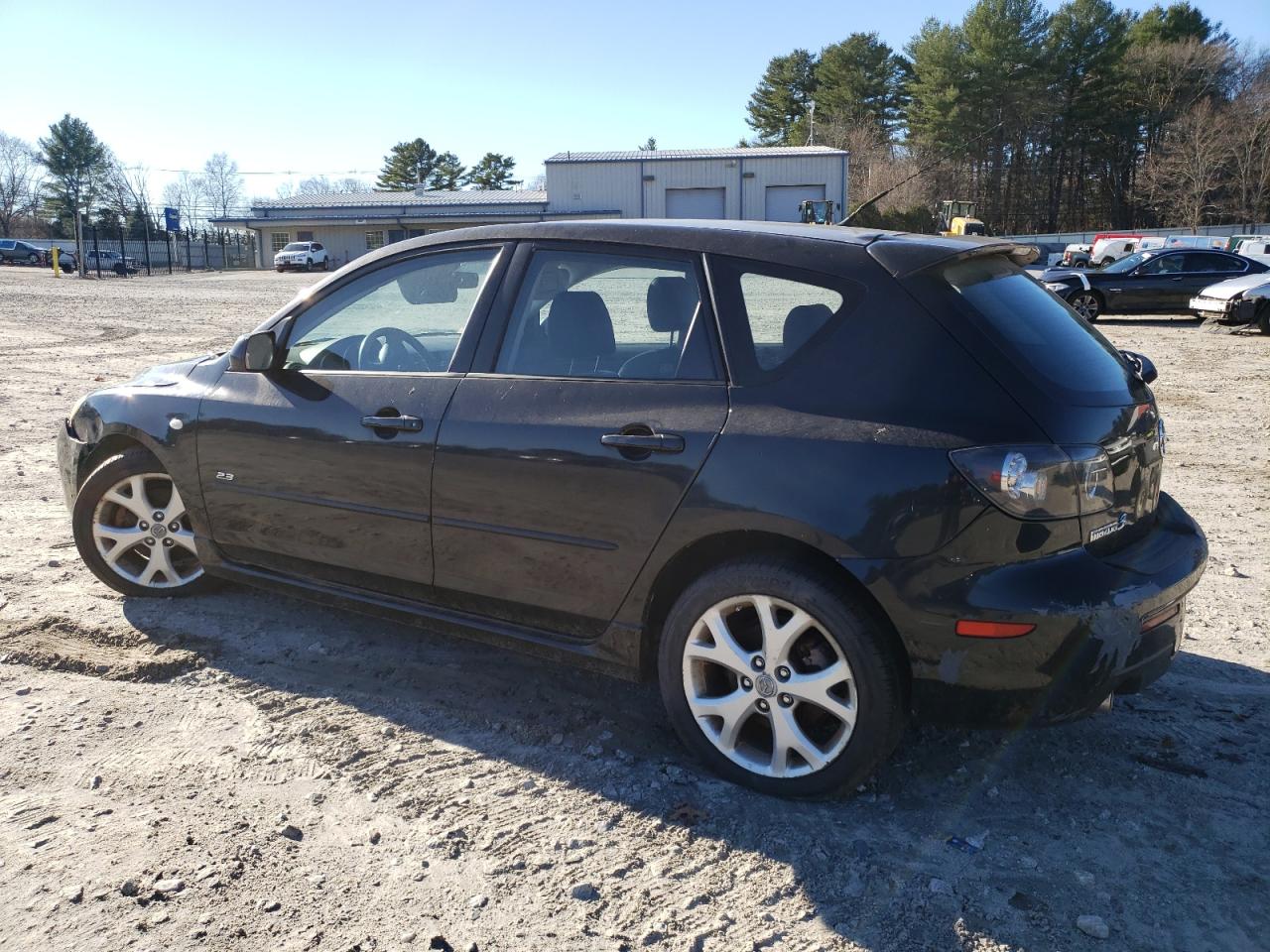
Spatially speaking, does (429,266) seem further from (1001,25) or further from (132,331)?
(1001,25)

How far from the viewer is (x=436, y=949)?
2.46m

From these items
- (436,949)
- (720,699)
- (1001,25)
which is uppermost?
(1001,25)

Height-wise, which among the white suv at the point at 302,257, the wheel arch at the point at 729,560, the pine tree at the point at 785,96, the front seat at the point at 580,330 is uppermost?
the pine tree at the point at 785,96

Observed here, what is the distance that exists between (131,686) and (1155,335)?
1939 cm

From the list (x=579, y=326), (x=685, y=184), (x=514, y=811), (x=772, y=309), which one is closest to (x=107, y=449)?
(x=579, y=326)

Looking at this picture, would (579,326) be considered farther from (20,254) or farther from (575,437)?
(20,254)

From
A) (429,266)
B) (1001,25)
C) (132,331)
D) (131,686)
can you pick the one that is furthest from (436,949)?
(1001,25)

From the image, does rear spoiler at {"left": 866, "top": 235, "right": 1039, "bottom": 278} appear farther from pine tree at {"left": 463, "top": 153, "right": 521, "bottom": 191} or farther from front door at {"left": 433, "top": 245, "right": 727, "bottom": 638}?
pine tree at {"left": 463, "top": 153, "right": 521, "bottom": 191}

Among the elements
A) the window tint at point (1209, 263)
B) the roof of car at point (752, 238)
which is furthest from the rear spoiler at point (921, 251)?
the window tint at point (1209, 263)

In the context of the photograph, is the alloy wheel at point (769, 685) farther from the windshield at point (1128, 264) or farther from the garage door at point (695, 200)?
the garage door at point (695, 200)

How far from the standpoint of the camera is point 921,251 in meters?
3.12

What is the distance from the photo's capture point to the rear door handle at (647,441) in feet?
10.2

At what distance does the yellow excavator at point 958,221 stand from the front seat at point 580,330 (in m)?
40.0

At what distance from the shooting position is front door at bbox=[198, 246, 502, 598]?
3688 mm
